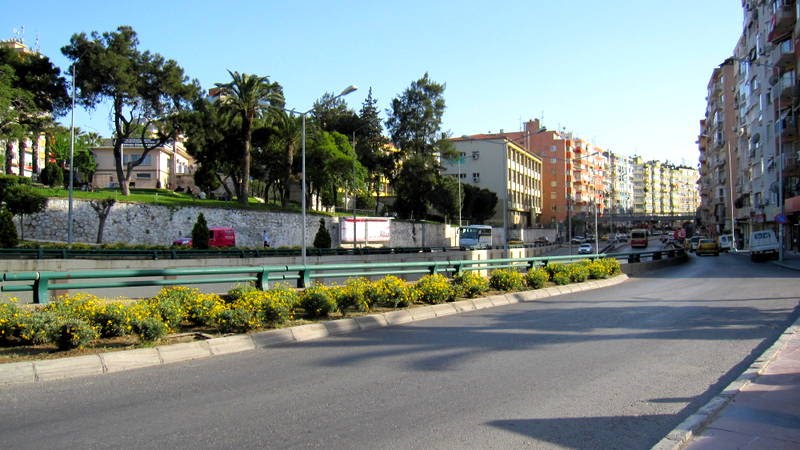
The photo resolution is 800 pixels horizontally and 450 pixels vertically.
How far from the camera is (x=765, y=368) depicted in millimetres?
7477

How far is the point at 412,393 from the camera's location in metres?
6.52

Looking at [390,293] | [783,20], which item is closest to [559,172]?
[783,20]

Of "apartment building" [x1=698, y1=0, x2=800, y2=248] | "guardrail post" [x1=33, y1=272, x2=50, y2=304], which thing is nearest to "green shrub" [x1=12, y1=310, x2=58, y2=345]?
"guardrail post" [x1=33, y1=272, x2=50, y2=304]

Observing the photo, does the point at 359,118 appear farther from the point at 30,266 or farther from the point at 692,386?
the point at 692,386

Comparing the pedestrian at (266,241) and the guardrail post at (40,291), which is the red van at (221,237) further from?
the guardrail post at (40,291)

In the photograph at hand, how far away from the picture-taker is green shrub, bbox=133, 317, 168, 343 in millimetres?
8086

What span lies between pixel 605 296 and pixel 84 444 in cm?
1575

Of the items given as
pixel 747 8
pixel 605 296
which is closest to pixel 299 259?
pixel 605 296

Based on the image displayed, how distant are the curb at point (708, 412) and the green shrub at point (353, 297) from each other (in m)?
6.67

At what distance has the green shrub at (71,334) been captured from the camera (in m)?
7.54

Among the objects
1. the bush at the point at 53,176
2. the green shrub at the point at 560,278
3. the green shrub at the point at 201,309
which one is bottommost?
the green shrub at the point at 560,278

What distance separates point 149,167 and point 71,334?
304 feet

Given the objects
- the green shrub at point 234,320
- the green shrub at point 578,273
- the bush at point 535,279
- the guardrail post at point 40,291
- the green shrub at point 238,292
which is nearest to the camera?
the green shrub at point 234,320

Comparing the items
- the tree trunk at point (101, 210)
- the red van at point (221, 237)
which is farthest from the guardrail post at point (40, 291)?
the red van at point (221, 237)
